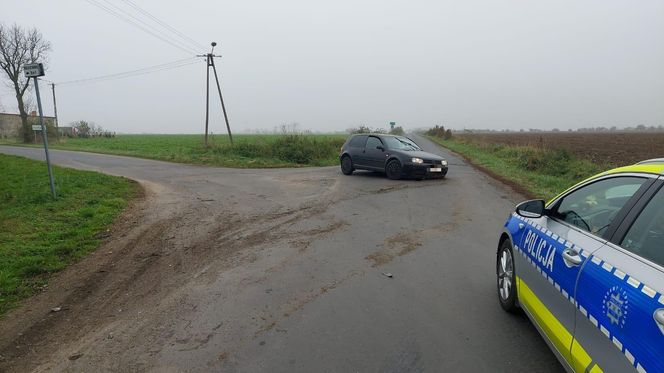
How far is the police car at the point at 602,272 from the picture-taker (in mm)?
2045

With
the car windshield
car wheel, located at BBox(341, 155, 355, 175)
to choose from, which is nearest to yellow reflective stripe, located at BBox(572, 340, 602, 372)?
the car windshield

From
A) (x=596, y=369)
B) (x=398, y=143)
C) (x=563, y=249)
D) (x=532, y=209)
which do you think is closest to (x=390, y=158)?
(x=398, y=143)

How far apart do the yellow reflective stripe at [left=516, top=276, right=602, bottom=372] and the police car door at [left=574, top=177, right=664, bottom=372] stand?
0.06 metres

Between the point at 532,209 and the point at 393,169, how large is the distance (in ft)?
36.2

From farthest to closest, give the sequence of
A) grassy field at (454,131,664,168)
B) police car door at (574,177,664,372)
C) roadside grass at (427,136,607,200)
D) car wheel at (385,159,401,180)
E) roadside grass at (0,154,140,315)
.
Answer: grassy field at (454,131,664,168) < car wheel at (385,159,401,180) < roadside grass at (427,136,607,200) < roadside grass at (0,154,140,315) < police car door at (574,177,664,372)

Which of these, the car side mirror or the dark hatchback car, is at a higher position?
the car side mirror

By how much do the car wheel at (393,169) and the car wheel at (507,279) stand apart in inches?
395

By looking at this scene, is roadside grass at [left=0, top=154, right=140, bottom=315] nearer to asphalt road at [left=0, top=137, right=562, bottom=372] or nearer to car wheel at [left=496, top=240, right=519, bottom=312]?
asphalt road at [left=0, top=137, right=562, bottom=372]

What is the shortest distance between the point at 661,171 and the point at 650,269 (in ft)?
2.14

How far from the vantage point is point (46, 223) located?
7.94m

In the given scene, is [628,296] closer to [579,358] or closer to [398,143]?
[579,358]

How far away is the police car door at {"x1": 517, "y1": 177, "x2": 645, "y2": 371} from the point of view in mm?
2734

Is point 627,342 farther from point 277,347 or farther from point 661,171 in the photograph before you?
point 277,347

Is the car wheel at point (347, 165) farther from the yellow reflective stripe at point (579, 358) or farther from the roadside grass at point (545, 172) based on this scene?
the yellow reflective stripe at point (579, 358)
